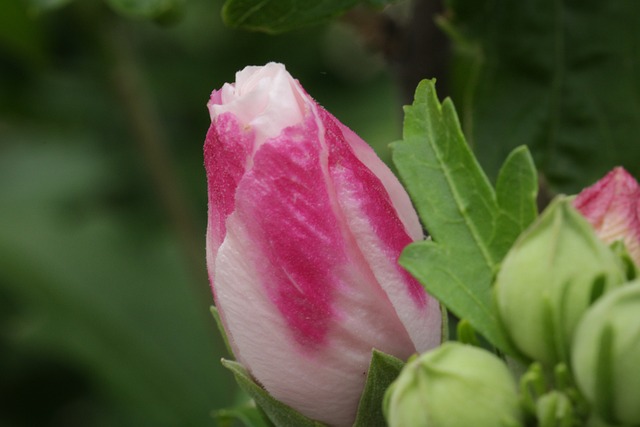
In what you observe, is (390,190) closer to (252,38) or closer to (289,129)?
(289,129)

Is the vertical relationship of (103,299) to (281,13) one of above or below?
below

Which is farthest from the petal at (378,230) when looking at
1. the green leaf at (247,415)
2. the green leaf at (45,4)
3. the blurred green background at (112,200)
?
the blurred green background at (112,200)

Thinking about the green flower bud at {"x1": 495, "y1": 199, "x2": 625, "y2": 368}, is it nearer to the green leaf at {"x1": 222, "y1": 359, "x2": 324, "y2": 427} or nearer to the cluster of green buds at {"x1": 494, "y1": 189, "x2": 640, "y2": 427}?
the cluster of green buds at {"x1": 494, "y1": 189, "x2": 640, "y2": 427}

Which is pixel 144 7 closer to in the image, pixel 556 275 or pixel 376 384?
pixel 376 384

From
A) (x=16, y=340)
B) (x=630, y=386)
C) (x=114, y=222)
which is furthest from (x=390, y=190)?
(x=114, y=222)

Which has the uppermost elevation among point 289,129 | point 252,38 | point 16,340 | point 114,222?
point 252,38

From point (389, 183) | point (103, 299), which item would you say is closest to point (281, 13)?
point (389, 183)
